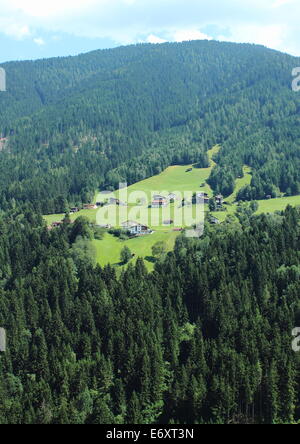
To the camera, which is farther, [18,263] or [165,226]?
[165,226]

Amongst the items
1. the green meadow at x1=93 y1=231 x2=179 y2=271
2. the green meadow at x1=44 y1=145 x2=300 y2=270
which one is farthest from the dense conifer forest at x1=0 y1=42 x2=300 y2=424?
the green meadow at x1=44 y1=145 x2=300 y2=270

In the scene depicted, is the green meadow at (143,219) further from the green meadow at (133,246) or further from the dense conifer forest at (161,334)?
the dense conifer forest at (161,334)

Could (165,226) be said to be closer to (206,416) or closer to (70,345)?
(70,345)

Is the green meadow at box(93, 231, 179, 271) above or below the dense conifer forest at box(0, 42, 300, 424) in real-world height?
above

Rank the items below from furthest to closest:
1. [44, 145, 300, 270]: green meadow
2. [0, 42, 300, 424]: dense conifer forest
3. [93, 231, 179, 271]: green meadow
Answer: [44, 145, 300, 270]: green meadow
[93, 231, 179, 271]: green meadow
[0, 42, 300, 424]: dense conifer forest

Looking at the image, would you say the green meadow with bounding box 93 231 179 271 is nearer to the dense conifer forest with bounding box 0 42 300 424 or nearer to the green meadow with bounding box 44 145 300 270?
the green meadow with bounding box 44 145 300 270

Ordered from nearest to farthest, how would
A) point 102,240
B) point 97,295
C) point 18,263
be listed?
point 97,295 → point 18,263 → point 102,240

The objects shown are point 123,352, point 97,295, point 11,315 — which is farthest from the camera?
point 97,295

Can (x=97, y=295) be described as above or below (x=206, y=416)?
above

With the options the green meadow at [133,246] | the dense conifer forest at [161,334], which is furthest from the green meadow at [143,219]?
the dense conifer forest at [161,334]
